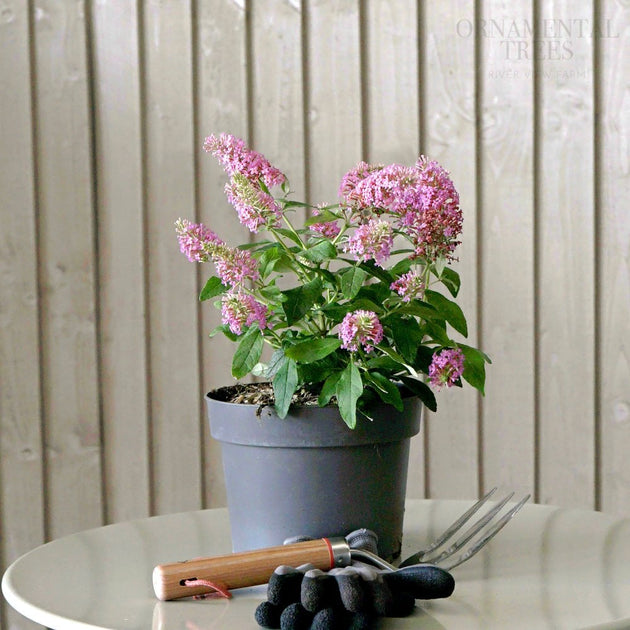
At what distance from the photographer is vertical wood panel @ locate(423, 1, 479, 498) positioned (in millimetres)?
1815

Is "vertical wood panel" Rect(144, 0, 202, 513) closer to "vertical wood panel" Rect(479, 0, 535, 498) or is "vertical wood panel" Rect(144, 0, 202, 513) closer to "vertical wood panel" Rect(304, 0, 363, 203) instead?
"vertical wood panel" Rect(304, 0, 363, 203)

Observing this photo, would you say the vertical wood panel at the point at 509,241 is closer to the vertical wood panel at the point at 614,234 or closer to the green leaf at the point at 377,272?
the vertical wood panel at the point at 614,234

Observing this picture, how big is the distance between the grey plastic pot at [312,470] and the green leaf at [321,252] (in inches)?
5.2

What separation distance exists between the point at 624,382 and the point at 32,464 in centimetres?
114

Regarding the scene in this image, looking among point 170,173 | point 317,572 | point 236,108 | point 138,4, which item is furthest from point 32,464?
point 317,572

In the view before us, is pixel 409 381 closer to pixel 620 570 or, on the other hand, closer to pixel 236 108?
pixel 620 570

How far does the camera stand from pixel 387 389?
83cm

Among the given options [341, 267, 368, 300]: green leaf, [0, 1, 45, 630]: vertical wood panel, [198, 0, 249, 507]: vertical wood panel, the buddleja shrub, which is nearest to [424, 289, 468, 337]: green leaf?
the buddleja shrub

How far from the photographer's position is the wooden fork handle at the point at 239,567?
0.75 metres

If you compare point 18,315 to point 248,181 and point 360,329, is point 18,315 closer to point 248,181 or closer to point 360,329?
point 248,181

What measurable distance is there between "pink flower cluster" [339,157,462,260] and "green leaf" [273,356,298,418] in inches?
5.9

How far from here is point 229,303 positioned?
31.4 inches

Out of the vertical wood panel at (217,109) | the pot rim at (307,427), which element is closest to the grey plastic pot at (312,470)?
the pot rim at (307,427)

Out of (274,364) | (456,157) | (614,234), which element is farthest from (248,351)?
(614,234)
